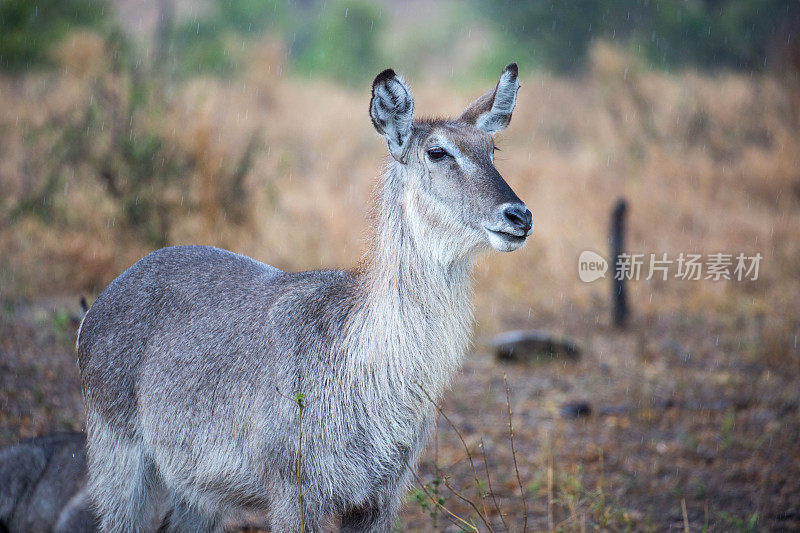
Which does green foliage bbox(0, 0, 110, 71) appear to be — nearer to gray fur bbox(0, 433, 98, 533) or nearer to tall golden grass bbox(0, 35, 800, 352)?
tall golden grass bbox(0, 35, 800, 352)

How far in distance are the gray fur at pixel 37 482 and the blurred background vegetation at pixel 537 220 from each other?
0.82 m

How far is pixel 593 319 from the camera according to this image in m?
9.43

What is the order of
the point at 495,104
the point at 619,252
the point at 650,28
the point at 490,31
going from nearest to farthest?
the point at 495,104 → the point at 619,252 → the point at 650,28 → the point at 490,31

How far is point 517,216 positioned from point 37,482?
11.4 feet

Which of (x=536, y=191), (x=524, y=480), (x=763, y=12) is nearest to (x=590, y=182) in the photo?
(x=536, y=191)

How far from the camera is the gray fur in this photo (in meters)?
4.54

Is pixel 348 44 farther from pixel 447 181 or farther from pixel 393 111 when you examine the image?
pixel 447 181

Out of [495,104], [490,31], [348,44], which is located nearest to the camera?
[495,104]

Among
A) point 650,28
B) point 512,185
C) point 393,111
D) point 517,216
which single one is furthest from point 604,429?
point 650,28

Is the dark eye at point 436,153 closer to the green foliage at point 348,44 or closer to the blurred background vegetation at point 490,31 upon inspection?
the blurred background vegetation at point 490,31

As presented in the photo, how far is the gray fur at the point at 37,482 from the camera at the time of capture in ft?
14.9

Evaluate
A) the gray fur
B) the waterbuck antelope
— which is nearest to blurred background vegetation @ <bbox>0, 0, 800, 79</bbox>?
the gray fur

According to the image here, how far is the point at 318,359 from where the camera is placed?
3088 mm

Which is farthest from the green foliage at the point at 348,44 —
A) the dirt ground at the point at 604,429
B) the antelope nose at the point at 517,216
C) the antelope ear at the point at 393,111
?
the antelope nose at the point at 517,216
